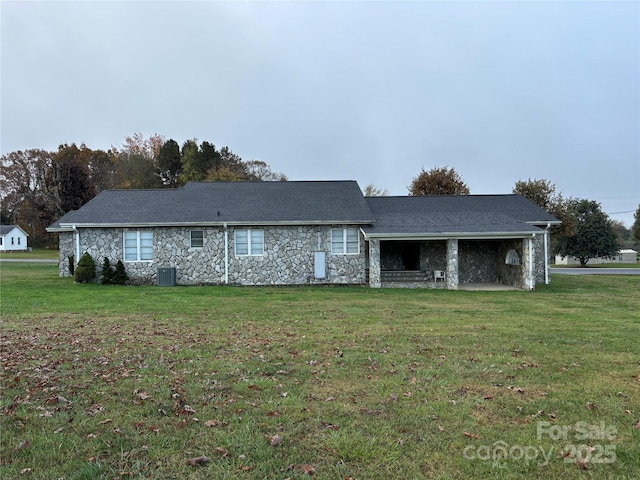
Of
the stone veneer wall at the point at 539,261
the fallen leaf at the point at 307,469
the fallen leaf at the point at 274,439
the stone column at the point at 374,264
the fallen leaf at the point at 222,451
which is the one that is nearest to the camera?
the fallen leaf at the point at 307,469

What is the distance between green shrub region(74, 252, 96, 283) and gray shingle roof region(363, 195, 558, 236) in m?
12.2

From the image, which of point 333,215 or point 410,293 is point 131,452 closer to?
point 410,293

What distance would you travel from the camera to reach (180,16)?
17500 millimetres

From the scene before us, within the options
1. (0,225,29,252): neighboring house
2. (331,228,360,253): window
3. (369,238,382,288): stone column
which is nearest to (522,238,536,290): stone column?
(369,238,382,288): stone column

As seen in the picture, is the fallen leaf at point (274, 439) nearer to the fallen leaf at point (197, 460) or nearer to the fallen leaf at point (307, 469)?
the fallen leaf at point (307, 469)

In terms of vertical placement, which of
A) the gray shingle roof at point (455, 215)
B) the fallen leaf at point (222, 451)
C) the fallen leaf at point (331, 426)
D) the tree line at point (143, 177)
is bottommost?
the fallen leaf at point (331, 426)

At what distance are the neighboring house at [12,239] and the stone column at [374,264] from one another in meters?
57.4

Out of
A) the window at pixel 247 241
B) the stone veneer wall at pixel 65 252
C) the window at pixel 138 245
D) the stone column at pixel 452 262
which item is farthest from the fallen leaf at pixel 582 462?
the stone veneer wall at pixel 65 252

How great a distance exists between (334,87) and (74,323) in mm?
20514

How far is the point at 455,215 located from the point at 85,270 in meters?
17.1

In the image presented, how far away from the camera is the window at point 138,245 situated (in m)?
18.2

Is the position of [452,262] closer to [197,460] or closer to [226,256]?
[226,256]

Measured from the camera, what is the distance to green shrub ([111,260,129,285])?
1766cm

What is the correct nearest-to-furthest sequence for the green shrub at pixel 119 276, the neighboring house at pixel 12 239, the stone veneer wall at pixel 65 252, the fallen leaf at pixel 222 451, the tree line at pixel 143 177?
the fallen leaf at pixel 222 451
the green shrub at pixel 119 276
the stone veneer wall at pixel 65 252
the tree line at pixel 143 177
the neighboring house at pixel 12 239
